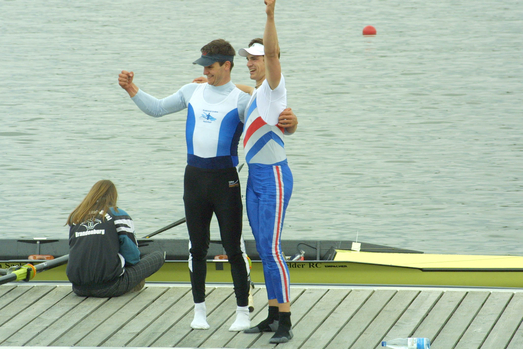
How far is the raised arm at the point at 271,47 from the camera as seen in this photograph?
486cm

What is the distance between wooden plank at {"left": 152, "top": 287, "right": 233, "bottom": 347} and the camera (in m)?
5.53

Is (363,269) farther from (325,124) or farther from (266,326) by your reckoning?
(325,124)

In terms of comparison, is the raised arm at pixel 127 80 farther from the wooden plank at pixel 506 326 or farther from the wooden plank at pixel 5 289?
the wooden plank at pixel 506 326

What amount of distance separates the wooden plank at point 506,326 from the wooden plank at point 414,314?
1.65ft

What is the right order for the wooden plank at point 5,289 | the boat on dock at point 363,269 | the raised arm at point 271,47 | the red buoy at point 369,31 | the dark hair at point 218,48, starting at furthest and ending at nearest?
the red buoy at point 369,31 → the boat on dock at point 363,269 → the wooden plank at point 5,289 → the dark hair at point 218,48 → the raised arm at point 271,47

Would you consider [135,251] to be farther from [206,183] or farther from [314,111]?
[314,111]

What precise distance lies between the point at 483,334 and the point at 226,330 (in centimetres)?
174

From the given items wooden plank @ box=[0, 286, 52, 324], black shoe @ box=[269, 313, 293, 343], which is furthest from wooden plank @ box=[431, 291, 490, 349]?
wooden plank @ box=[0, 286, 52, 324]

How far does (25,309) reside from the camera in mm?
6168

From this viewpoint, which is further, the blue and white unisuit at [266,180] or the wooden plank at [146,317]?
the wooden plank at [146,317]

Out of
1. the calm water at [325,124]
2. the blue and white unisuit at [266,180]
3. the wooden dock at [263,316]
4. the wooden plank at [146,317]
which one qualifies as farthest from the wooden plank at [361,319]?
the calm water at [325,124]

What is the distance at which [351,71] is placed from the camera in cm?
3030

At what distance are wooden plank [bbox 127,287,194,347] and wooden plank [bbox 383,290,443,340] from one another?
58.9 inches

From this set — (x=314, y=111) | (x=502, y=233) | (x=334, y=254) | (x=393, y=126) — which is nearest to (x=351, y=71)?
(x=314, y=111)
